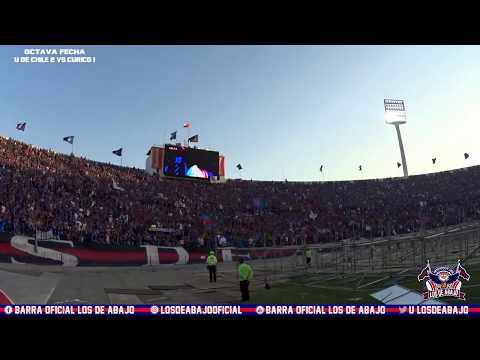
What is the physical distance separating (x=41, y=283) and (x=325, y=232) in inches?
996

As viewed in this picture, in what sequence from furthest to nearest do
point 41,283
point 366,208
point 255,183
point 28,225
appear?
point 255,183, point 366,208, point 28,225, point 41,283

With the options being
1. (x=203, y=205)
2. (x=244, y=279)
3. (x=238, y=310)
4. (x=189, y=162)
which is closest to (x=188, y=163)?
(x=189, y=162)

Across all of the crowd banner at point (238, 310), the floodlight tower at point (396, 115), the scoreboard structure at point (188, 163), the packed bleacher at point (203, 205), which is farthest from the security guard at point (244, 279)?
the floodlight tower at point (396, 115)

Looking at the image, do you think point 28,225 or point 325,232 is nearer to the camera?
point 28,225

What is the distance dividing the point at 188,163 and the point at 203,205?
3782 mm

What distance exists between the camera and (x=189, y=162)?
30.6m

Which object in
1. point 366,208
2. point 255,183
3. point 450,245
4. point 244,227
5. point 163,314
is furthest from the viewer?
point 255,183

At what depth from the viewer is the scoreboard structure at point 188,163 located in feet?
96.3

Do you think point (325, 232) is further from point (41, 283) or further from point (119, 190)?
point (41, 283)
